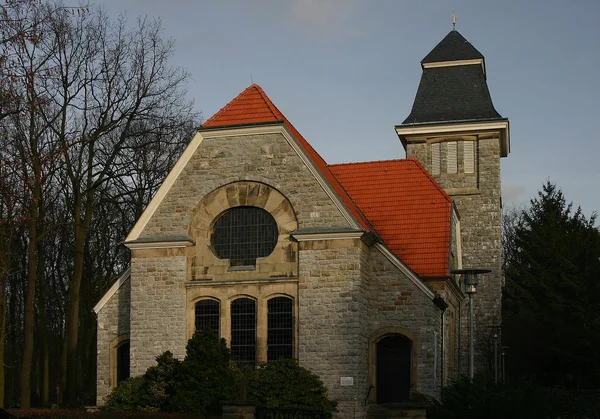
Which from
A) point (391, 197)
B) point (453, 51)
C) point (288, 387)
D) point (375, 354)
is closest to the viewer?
point (288, 387)

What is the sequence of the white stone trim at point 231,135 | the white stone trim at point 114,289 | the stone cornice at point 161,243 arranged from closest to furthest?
the white stone trim at point 231,135 < the stone cornice at point 161,243 < the white stone trim at point 114,289

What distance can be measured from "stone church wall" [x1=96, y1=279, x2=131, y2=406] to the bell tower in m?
15.8

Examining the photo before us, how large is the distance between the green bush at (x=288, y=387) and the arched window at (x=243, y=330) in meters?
1.43

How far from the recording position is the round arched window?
84.8 feet

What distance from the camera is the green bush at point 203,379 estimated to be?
22.2 metres

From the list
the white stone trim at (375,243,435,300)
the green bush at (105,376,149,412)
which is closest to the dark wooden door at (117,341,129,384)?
the green bush at (105,376,149,412)

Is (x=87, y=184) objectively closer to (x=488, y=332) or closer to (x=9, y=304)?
(x=9, y=304)

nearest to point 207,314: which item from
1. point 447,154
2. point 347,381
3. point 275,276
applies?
point 275,276

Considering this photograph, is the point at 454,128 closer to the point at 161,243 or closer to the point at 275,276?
the point at 275,276

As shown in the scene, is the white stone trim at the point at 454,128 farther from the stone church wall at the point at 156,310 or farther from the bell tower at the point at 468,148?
the stone church wall at the point at 156,310

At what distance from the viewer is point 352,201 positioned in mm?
29734

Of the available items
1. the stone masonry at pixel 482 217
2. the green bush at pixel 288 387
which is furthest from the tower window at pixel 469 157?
the green bush at pixel 288 387

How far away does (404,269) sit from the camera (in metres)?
26.0

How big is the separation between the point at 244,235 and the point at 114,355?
588 centimetres
